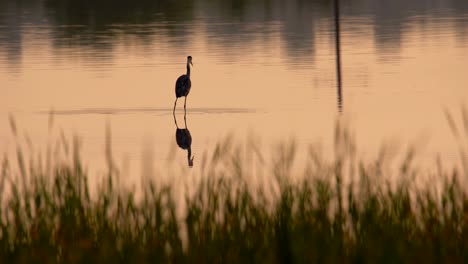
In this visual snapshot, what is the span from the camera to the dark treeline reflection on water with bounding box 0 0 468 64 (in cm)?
3573

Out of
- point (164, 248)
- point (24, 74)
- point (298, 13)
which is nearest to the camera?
point (164, 248)

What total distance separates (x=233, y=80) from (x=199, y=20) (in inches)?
1018

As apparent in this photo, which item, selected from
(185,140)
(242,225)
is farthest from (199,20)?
(242,225)

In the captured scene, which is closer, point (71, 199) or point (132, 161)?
point (71, 199)

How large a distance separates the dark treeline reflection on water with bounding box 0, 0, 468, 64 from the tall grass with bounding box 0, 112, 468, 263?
20260mm

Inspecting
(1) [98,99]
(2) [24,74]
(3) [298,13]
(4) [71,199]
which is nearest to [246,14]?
(3) [298,13]

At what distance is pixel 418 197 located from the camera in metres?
9.20

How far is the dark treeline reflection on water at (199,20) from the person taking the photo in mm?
35731

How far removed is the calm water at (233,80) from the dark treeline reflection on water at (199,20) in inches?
5.0

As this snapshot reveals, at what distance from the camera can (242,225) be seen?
9297mm

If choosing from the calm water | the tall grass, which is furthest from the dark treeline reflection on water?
the tall grass

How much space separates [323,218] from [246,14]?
4517cm

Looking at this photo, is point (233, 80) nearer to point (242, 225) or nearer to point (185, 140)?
point (185, 140)

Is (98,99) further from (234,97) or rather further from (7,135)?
(7,135)
